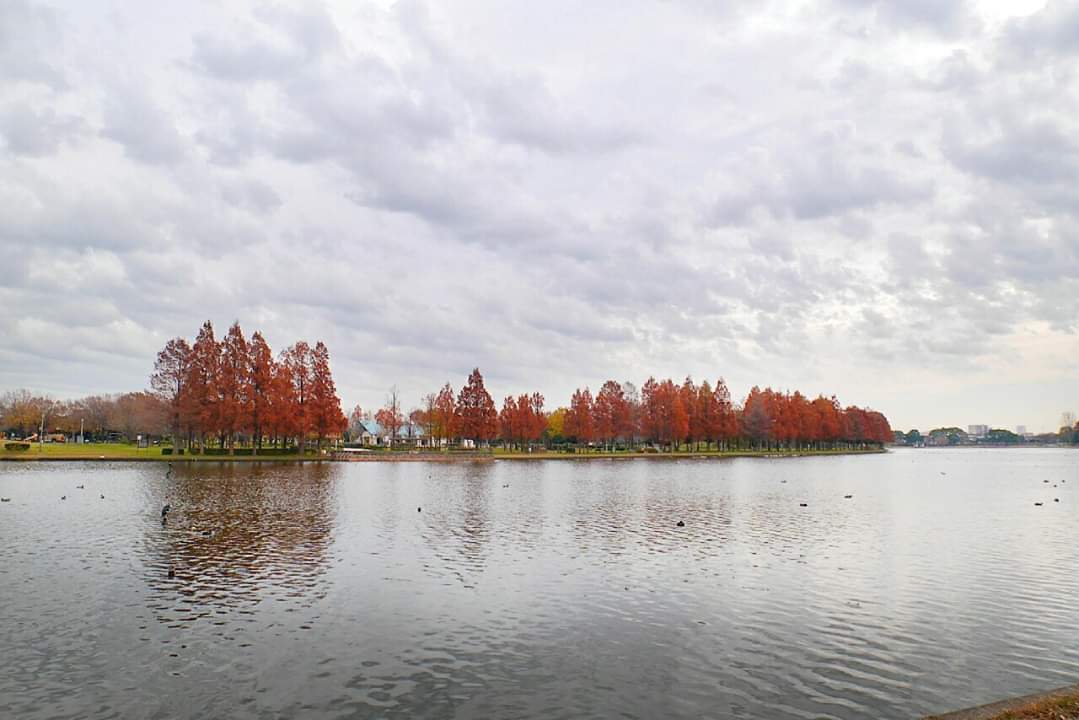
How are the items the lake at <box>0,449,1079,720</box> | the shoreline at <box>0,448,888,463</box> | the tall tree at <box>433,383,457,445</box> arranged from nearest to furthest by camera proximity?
the lake at <box>0,449,1079,720</box> → the shoreline at <box>0,448,888,463</box> → the tall tree at <box>433,383,457,445</box>

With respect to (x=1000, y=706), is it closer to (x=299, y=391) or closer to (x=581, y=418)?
(x=299, y=391)

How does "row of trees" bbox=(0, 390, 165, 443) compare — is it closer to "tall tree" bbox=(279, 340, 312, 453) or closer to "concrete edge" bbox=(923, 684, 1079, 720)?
"tall tree" bbox=(279, 340, 312, 453)

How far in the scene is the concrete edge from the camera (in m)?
12.9

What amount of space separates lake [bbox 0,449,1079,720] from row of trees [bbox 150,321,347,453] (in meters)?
59.8

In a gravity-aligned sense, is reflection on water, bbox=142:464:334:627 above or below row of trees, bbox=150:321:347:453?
below

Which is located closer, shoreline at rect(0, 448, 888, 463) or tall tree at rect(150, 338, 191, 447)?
shoreline at rect(0, 448, 888, 463)

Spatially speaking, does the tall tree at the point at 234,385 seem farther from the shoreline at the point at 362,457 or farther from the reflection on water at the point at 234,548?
the reflection on water at the point at 234,548

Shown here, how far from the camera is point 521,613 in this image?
2119 centimetres

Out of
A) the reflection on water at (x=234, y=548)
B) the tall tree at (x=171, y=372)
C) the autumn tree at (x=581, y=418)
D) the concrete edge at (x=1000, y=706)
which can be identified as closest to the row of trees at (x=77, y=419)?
the tall tree at (x=171, y=372)

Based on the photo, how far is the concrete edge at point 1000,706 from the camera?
12.9 meters

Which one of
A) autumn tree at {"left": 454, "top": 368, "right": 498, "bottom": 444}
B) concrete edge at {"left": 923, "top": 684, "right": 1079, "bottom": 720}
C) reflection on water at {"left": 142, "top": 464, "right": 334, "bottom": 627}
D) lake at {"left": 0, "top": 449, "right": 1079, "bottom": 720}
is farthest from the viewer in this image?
autumn tree at {"left": 454, "top": 368, "right": 498, "bottom": 444}

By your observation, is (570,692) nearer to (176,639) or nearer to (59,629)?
(176,639)

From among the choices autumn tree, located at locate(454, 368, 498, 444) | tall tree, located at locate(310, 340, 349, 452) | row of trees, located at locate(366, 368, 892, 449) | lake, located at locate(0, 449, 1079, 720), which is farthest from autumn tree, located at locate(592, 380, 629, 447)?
lake, located at locate(0, 449, 1079, 720)

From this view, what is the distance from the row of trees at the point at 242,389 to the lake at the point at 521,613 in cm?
5984
